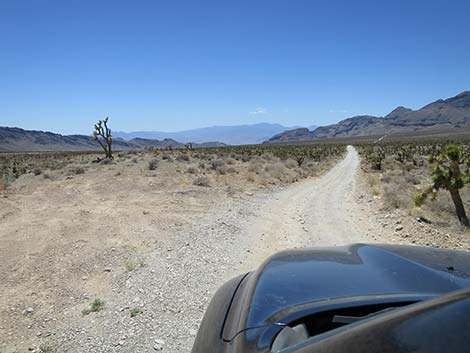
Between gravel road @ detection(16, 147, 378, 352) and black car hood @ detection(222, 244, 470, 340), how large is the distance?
2508mm

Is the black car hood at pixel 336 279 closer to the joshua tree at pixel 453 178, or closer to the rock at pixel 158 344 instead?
the rock at pixel 158 344

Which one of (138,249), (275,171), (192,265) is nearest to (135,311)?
(192,265)

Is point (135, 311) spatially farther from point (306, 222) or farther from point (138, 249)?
point (306, 222)

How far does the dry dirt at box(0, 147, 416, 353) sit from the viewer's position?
15.6 feet

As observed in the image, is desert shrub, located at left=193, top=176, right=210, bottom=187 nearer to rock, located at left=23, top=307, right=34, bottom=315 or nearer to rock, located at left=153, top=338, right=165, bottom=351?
rock, located at left=23, top=307, right=34, bottom=315

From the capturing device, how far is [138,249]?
25.4 ft

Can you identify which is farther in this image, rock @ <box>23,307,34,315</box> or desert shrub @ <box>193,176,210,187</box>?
desert shrub @ <box>193,176,210,187</box>

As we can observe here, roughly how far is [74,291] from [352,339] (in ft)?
18.8

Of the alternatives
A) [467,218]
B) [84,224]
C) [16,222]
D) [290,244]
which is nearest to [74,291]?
[84,224]

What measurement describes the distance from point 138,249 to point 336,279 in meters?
6.30

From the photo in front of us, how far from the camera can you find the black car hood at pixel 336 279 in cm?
187

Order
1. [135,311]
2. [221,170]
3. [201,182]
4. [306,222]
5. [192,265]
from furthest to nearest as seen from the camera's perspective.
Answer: [221,170]
[201,182]
[306,222]
[192,265]
[135,311]

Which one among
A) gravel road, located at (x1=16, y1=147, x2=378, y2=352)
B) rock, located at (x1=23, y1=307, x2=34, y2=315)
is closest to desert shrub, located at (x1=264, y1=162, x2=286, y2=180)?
gravel road, located at (x1=16, y1=147, x2=378, y2=352)

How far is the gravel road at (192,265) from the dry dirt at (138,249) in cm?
2
